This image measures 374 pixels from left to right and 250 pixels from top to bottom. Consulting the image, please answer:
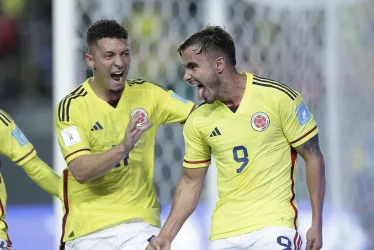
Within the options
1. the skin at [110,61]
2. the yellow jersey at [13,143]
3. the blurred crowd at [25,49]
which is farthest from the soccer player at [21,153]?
the blurred crowd at [25,49]

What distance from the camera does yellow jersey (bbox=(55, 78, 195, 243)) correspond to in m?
6.26

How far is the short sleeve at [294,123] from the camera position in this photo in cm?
570

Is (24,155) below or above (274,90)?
below

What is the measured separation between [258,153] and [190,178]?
1.49 ft

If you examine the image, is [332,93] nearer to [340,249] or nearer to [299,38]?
[299,38]

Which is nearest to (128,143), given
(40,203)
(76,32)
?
(76,32)

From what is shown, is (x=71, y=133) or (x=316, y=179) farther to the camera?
(x=71, y=133)

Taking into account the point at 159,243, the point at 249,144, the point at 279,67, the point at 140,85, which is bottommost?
the point at 159,243

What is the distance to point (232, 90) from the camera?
19.1 ft

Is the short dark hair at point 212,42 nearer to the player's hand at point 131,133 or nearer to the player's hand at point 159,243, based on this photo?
the player's hand at point 131,133

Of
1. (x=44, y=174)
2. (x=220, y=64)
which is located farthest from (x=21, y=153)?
(x=220, y=64)

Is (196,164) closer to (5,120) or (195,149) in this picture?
(195,149)

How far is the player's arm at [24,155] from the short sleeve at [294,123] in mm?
1665

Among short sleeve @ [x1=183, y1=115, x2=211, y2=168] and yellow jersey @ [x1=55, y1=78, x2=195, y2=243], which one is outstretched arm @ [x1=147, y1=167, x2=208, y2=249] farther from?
yellow jersey @ [x1=55, y1=78, x2=195, y2=243]
